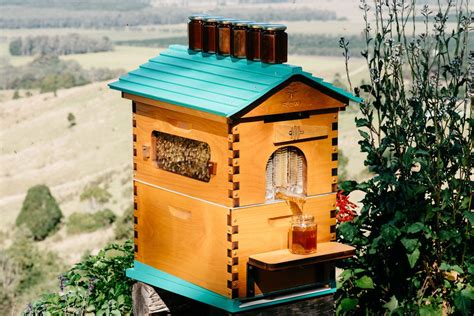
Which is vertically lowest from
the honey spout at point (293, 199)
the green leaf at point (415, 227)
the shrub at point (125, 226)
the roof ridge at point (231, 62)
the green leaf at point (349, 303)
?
the shrub at point (125, 226)

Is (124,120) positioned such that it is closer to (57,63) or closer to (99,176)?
(99,176)

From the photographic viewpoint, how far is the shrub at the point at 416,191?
21.9 feet

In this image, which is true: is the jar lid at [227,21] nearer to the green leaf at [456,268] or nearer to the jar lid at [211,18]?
the jar lid at [211,18]

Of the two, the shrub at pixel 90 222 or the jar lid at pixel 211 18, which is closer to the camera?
the jar lid at pixel 211 18

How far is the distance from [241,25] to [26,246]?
1437 cm

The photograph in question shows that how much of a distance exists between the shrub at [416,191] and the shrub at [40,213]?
50.4ft

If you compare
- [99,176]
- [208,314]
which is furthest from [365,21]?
[99,176]

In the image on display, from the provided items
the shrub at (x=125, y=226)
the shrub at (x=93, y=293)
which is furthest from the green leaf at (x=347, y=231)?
the shrub at (x=125, y=226)

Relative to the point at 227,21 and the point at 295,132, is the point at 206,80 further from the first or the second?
the point at 295,132

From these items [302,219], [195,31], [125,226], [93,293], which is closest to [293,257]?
[302,219]

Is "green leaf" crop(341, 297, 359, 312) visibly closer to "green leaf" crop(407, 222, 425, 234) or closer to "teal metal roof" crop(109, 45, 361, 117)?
"green leaf" crop(407, 222, 425, 234)

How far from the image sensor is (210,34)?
659 centimetres

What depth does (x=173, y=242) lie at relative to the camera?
20.6 feet

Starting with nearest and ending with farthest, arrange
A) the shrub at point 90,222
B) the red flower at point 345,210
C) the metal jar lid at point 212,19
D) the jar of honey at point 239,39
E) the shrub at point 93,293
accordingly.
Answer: the jar of honey at point 239,39
the metal jar lid at point 212,19
the shrub at point 93,293
the red flower at point 345,210
the shrub at point 90,222
